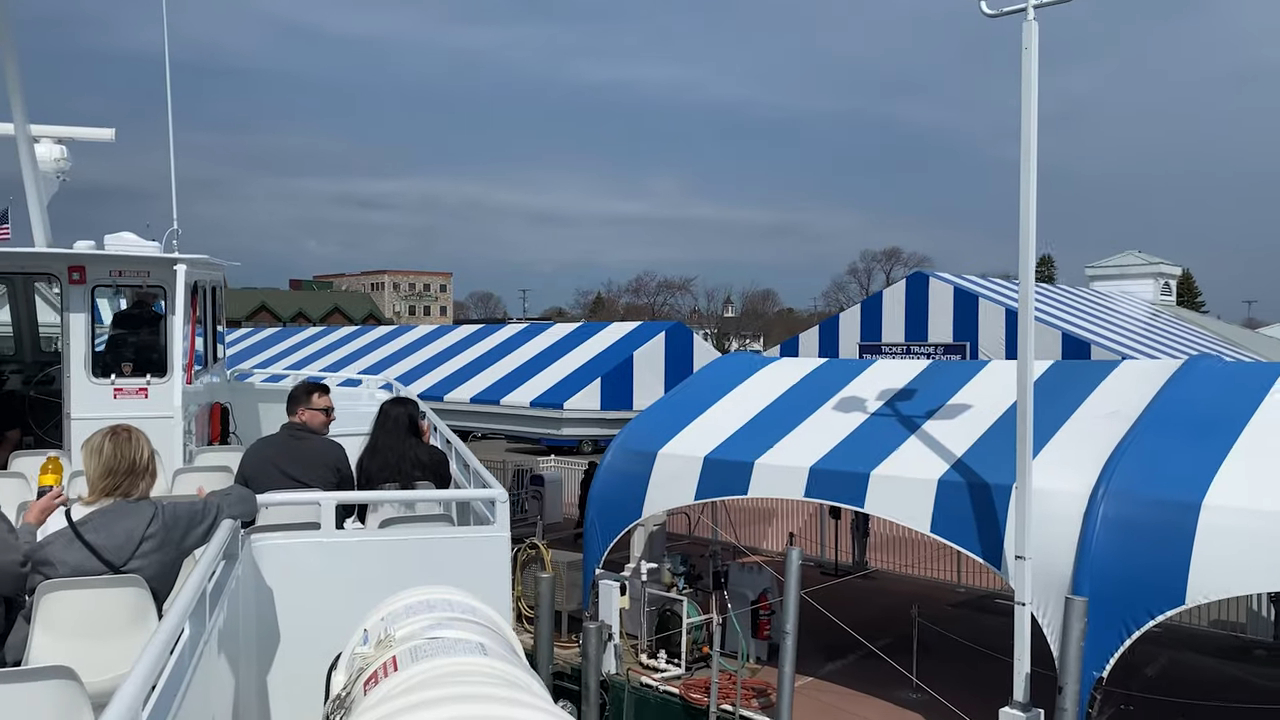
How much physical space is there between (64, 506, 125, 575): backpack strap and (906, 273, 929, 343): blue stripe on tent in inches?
531

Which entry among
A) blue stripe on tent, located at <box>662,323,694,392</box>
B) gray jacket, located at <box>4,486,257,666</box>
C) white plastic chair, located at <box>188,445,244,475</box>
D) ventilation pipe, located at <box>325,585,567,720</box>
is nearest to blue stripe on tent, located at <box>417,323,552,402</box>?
blue stripe on tent, located at <box>662,323,694,392</box>

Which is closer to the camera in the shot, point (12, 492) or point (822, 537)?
point (12, 492)

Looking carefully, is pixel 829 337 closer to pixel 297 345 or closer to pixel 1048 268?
pixel 297 345

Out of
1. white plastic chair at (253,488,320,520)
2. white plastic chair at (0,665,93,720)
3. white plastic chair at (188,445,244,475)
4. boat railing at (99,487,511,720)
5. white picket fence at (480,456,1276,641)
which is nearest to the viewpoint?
white plastic chair at (0,665,93,720)

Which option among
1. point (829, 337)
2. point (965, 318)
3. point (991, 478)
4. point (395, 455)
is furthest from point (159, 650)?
point (829, 337)

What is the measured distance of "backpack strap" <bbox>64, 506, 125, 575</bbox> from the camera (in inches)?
132

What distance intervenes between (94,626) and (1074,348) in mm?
12631

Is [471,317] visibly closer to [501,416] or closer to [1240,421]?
[501,416]

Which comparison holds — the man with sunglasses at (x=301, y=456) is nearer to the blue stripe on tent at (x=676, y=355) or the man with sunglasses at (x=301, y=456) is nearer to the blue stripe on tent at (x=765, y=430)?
the blue stripe on tent at (x=765, y=430)

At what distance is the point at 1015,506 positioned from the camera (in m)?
7.23

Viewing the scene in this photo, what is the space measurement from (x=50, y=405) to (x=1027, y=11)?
806 cm

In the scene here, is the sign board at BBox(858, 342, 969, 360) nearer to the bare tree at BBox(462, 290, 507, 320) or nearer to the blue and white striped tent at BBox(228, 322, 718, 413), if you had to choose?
the blue and white striped tent at BBox(228, 322, 718, 413)

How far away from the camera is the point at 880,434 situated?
8875mm

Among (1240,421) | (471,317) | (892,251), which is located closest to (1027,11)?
(1240,421)
